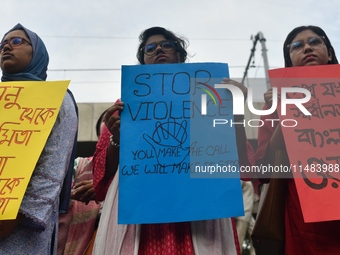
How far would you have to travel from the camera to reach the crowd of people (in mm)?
1681

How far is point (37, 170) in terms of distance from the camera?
172cm

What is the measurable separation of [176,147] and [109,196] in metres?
0.37

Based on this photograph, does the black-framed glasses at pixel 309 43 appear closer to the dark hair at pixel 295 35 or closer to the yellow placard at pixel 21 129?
the dark hair at pixel 295 35

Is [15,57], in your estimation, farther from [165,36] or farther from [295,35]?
[295,35]

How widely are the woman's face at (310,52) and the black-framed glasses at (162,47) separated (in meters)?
0.66

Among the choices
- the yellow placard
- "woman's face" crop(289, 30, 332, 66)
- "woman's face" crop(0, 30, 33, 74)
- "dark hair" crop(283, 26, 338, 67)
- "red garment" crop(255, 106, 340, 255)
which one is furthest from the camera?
"dark hair" crop(283, 26, 338, 67)

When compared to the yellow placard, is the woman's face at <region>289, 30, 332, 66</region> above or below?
above

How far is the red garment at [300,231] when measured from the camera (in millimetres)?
1814

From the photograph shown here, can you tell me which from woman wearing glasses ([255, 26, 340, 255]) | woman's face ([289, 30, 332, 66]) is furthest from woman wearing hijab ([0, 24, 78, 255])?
woman's face ([289, 30, 332, 66])

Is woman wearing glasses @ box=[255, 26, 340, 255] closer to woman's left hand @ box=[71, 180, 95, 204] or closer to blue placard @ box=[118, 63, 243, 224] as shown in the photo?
blue placard @ box=[118, 63, 243, 224]

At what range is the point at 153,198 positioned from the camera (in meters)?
1.72

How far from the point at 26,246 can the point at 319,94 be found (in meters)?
1.48

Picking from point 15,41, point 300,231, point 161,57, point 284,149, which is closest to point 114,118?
→ point 161,57

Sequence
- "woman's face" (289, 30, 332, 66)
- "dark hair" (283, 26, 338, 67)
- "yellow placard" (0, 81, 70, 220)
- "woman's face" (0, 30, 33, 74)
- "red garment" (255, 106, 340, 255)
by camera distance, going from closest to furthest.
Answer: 1. "yellow placard" (0, 81, 70, 220)
2. "red garment" (255, 106, 340, 255)
3. "woman's face" (0, 30, 33, 74)
4. "woman's face" (289, 30, 332, 66)
5. "dark hair" (283, 26, 338, 67)
